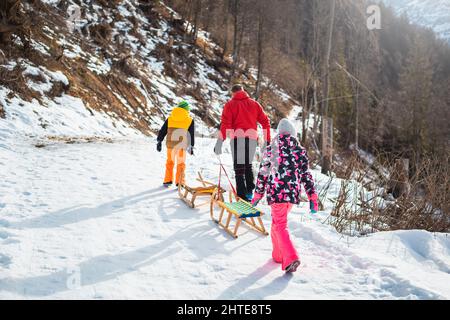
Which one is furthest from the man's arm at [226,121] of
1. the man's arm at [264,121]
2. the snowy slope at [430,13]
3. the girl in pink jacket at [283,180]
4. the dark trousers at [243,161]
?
the snowy slope at [430,13]

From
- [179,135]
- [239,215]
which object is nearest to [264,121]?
[179,135]

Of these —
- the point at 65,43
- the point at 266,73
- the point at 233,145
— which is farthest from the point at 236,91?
the point at 266,73

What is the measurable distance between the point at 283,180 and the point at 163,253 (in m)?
1.67

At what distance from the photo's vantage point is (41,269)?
394 cm

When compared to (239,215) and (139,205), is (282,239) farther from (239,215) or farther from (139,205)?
(139,205)

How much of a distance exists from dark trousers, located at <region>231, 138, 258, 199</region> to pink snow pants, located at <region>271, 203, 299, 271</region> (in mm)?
2232

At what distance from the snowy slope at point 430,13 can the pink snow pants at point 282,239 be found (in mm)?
146517

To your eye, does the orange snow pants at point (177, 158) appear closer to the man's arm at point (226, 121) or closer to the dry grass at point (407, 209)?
the man's arm at point (226, 121)

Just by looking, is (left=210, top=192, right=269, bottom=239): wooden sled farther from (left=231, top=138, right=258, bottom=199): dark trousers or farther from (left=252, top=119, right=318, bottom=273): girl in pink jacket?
(left=231, top=138, right=258, bottom=199): dark trousers

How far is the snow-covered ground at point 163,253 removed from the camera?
12.4 feet

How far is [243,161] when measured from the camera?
6793mm

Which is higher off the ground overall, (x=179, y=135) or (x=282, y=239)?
(x=179, y=135)

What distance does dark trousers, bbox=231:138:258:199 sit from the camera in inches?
260

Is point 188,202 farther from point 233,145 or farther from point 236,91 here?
point 236,91
